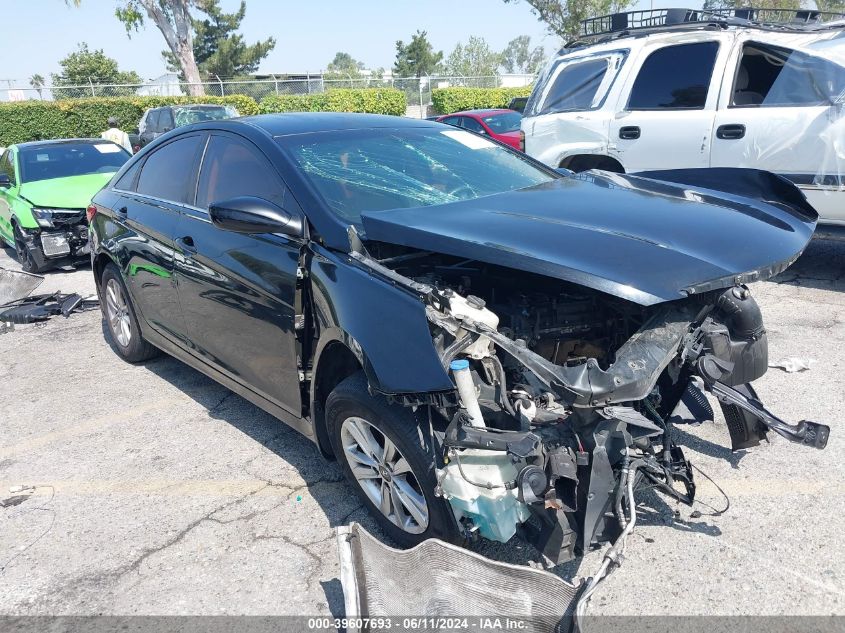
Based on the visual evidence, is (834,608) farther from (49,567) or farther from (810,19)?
(810,19)

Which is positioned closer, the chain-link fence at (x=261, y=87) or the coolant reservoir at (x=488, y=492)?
the coolant reservoir at (x=488, y=492)

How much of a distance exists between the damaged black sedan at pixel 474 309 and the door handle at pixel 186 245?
0.02m

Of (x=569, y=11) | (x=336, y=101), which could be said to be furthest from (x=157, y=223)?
(x=569, y=11)

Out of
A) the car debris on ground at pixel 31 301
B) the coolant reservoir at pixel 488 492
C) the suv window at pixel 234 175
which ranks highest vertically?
the suv window at pixel 234 175

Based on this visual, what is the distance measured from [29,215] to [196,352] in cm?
571

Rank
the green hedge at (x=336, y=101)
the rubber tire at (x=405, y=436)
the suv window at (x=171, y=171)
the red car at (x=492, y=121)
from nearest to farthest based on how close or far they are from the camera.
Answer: the rubber tire at (x=405, y=436) < the suv window at (x=171, y=171) < the red car at (x=492, y=121) < the green hedge at (x=336, y=101)

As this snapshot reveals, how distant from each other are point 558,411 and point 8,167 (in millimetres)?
9950

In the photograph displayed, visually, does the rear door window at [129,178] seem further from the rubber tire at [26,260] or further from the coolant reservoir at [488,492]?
the rubber tire at [26,260]

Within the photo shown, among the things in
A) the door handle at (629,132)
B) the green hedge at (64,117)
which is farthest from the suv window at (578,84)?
the green hedge at (64,117)

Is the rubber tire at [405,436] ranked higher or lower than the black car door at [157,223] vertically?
lower

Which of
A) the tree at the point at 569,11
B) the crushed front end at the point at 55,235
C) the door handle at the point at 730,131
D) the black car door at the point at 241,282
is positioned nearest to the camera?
the black car door at the point at 241,282

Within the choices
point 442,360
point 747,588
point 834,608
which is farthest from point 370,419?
point 834,608

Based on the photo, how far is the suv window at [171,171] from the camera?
423cm

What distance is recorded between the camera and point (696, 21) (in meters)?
6.73
